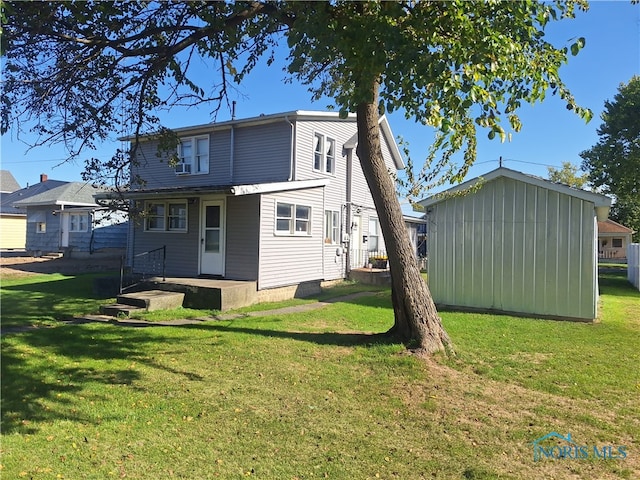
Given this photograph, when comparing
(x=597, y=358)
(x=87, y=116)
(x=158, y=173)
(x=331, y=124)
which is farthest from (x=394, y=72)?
(x=158, y=173)

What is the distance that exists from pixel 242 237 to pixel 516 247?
777cm

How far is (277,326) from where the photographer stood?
934cm

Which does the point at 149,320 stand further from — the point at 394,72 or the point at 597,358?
the point at 597,358

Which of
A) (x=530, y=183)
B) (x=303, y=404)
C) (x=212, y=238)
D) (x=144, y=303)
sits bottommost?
(x=303, y=404)

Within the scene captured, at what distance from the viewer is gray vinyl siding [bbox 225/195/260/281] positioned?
43.3 ft

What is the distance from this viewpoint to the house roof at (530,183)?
10250 mm

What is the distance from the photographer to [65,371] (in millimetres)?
6016

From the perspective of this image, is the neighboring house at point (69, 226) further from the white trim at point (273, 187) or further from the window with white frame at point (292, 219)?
the white trim at point (273, 187)

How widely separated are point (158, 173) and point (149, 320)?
1013cm

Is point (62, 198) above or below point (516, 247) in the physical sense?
above

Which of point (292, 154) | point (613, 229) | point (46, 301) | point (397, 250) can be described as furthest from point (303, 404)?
point (613, 229)

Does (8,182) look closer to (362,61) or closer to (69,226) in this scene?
(69,226)

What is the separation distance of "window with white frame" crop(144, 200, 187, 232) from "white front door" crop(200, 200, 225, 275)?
917 mm

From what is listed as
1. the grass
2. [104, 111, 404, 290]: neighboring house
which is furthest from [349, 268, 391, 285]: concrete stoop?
the grass
